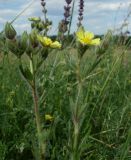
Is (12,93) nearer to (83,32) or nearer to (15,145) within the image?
(15,145)

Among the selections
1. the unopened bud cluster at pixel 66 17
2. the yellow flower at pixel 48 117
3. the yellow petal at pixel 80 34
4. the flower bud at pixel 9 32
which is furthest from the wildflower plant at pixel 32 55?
the unopened bud cluster at pixel 66 17

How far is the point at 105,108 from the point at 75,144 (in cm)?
97

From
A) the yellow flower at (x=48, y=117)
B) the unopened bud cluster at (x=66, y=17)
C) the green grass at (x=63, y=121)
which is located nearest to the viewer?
the green grass at (x=63, y=121)

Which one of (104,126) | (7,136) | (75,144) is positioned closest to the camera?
(75,144)

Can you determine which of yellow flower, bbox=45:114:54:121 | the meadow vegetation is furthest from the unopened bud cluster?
yellow flower, bbox=45:114:54:121

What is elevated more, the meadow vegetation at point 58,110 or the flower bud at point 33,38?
the flower bud at point 33,38

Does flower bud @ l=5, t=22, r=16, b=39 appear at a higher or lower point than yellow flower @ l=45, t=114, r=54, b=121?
higher

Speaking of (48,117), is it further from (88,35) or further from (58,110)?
(88,35)

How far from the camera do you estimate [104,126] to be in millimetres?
2076

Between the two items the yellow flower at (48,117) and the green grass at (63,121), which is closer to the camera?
the green grass at (63,121)

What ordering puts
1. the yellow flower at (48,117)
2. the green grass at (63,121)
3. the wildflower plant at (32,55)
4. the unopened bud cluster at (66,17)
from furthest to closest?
the unopened bud cluster at (66,17) → the yellow flower at (48,117) → the green grass at (63,121) → the wildflower plant at (32,55)

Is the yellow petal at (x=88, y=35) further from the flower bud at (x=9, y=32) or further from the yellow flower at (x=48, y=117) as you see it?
the yellow flower at (x=48, y=117)

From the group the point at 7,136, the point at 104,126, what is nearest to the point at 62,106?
the point at 104,126

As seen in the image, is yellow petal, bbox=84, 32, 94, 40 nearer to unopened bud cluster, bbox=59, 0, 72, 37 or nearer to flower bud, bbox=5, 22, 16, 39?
flower bud, bbox=5, 22, 16, 39
